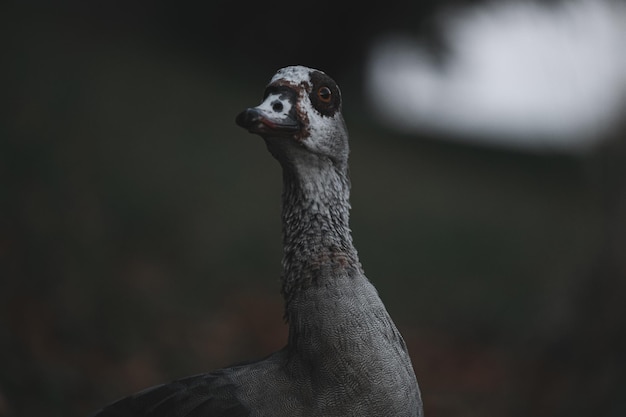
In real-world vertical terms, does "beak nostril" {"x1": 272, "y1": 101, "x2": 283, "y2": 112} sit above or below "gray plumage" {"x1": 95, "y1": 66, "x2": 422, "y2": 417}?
above

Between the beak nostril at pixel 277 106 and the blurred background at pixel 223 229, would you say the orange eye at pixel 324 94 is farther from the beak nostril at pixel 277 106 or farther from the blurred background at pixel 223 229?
the blurred background at pixel 223 229

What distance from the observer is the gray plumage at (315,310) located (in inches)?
101

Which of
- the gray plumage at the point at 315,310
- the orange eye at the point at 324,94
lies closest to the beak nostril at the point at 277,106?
the gray plumage at the point at 315,310

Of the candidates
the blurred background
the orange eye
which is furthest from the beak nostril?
the blurred background

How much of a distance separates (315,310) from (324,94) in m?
0.74

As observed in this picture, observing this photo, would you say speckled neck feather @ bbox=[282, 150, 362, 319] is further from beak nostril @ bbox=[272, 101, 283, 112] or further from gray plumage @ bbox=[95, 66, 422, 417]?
beak nostril @ bbox=[272, 101, 283, 112]

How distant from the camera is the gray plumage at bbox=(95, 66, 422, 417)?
8.45 ft

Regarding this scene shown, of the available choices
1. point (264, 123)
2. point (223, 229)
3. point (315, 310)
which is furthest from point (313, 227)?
point (223, 229)

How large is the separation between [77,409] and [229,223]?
3159 millimetres

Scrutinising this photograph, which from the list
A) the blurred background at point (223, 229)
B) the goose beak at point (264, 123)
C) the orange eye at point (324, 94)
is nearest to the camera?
the goose beak at point (264, 123)

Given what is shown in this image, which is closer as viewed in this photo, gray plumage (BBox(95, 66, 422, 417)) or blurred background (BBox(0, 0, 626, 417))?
gray plumage (BBox(95, 66, 422, 417))

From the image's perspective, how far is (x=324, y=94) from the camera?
2.71 meters

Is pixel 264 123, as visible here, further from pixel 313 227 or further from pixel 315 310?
pixel 315 310

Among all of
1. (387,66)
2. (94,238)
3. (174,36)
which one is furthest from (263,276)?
(387,66)
